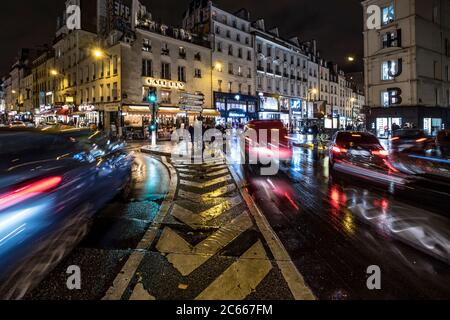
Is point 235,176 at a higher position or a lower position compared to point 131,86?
lower

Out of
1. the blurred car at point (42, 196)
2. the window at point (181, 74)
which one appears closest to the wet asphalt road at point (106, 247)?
the blurred car at point (42, 196)

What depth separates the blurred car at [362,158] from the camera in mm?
10109

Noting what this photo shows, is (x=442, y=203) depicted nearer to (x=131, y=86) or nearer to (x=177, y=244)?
(x=177, y=244)

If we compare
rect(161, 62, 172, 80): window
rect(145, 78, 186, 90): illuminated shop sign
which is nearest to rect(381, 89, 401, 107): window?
rect(145, 78, 186, 90): illuminated shop sign

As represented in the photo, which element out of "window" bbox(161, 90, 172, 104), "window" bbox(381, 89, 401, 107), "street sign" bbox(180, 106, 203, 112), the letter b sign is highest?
the letter b sign

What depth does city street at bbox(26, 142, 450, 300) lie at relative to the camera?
3.15 m

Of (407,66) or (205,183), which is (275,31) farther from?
(205,183)

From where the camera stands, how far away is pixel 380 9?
36844 millimetres

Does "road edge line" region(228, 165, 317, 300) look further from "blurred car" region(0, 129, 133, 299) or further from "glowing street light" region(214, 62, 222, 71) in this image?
"glowing street light" region(214, 62, 222, 71)

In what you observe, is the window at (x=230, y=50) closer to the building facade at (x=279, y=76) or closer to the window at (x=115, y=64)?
the building facade at (x=279, y=76)

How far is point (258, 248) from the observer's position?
426 centimetres

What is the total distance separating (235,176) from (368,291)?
24.8 ft

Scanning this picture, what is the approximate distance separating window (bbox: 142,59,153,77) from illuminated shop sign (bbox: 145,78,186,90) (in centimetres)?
75
